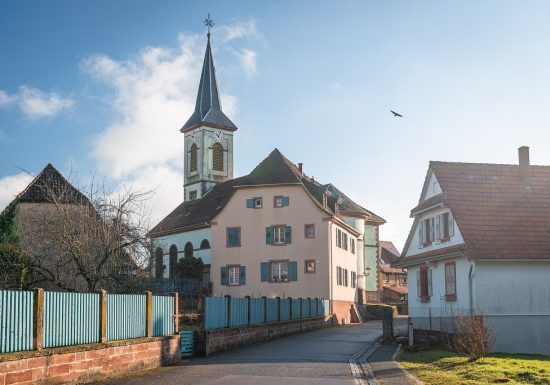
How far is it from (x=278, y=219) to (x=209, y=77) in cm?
3390

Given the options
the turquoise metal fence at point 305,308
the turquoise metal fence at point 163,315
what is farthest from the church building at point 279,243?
the turquoise metal fence at point 163,315

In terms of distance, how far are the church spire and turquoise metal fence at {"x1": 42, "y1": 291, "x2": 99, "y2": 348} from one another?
58.6 m

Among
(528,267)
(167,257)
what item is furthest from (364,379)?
A: (167,257)

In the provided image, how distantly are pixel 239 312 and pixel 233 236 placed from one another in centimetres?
2553

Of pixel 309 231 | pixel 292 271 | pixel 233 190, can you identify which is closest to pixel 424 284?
Result: pixel 309 231

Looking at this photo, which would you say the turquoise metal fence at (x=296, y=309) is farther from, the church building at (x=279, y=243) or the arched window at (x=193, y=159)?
the arched window at (x=193, y=159)

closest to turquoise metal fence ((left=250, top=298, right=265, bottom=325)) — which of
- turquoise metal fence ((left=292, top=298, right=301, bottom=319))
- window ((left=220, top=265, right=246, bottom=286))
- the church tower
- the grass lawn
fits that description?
turquoise metal fence ((left=292, top=298, right=301, bottom=319))

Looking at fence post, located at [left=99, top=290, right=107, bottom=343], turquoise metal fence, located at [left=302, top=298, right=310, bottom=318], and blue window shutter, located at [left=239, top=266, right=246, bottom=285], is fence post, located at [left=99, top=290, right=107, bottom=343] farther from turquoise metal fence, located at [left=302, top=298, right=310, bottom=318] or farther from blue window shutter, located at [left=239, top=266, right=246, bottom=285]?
blue window shutter, located at [left=239, top=266, right=246, bottom=285]

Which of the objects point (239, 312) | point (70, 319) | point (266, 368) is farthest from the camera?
point (239, 312)

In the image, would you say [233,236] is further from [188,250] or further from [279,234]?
[188,250]

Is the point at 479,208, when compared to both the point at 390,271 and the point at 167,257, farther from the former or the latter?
the point at 390,271

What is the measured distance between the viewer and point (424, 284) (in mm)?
34594

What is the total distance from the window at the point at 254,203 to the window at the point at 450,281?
22.2 metres

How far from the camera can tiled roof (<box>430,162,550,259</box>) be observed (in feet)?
95.5
